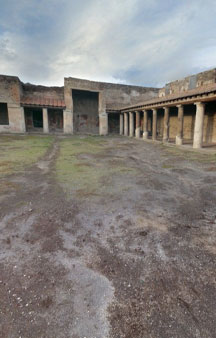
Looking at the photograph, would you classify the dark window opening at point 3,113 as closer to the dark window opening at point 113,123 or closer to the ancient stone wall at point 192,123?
the dark window opening at point 113,123

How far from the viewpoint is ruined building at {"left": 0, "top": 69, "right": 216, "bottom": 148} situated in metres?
17.8

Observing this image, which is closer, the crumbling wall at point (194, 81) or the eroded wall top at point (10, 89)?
the crumbling wall at point (194, 81)

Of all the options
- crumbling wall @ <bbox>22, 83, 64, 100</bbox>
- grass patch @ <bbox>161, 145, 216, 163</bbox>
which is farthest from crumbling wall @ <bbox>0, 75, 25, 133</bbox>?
grass patch @ <bbox>161, 145, 216, 163</bbox>

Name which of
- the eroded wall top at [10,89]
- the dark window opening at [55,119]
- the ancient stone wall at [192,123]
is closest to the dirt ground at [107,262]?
the ancient stone wall at [192,123]

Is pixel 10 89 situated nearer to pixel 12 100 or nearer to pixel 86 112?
pixel 12 100

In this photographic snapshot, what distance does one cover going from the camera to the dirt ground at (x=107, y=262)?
5.90 ft

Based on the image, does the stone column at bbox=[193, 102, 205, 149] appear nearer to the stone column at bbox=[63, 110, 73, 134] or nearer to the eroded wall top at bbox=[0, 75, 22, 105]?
the stone column at bbox=[63, 110, 73, 134]

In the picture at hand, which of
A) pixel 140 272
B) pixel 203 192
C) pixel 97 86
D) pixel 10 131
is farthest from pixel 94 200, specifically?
pixel 97 86

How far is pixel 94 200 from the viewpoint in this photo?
15.1 ft

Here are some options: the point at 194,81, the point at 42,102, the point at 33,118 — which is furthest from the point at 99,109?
the point at 194,81

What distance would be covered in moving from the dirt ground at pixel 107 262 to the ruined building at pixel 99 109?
11688mm

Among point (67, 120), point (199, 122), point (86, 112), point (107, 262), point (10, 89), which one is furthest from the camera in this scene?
point (86, 112)

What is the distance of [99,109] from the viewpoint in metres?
25.8

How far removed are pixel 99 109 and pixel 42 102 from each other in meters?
7.49
